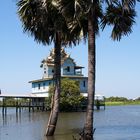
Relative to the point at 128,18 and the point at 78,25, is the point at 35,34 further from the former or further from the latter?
the point at 128,18

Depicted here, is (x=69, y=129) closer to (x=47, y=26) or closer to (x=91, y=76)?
(x=47, y=26)

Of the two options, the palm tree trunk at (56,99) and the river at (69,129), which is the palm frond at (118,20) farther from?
the river at (69,129)

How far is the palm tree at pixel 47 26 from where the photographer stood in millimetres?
Result: 25281

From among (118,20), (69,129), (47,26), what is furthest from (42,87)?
(118,20)

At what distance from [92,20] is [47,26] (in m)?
5.92

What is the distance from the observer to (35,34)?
26.9 m

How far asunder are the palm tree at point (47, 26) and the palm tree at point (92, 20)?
2.15m

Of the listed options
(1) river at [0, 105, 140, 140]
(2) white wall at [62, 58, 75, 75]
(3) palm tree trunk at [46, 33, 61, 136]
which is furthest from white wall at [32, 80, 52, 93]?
(3) palm tree trunk at [46, 33, 61, 136]

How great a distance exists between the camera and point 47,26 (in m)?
26.3

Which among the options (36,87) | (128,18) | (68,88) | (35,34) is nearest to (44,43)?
(35,34)

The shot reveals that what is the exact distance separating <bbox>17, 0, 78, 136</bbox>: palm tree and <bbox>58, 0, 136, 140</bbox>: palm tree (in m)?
2.15

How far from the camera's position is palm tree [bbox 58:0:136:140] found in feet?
66.6

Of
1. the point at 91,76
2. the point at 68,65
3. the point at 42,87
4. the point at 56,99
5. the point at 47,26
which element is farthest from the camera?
the point at 42,87

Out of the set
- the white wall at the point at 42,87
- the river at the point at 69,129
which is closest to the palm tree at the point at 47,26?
the river at the point at 69,129
